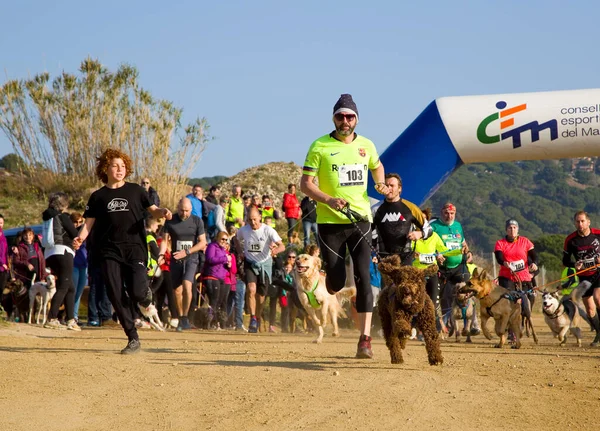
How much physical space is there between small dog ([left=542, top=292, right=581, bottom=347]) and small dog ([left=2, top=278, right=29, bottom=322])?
842cm

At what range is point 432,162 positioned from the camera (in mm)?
16625

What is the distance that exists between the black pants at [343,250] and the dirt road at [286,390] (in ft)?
2.63

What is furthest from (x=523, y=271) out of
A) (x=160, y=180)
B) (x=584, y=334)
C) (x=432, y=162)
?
(x=160, y=180)

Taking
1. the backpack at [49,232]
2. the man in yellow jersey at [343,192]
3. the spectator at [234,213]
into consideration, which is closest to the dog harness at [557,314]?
the man in yellow jersey at [343,192]

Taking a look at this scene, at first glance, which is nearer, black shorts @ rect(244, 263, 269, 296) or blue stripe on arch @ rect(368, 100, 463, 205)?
black shorts @ rect(244, 263, 269, 296)

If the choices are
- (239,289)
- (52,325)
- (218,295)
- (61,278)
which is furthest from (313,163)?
(239,289)

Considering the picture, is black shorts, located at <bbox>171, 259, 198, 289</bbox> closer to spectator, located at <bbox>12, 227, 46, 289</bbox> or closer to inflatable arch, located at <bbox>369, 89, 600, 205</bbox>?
spectator, located at <bbox>12, 227, 46, 289</bbox>

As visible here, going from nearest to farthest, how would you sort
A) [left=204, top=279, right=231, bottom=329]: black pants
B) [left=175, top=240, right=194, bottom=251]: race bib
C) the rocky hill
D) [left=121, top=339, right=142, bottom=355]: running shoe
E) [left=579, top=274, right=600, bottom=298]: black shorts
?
[left=121, top=339, right=142, bottom=355]: running shoe, [left=579, top=274, right=600, bottom=298]: black shorts, [left=175, top=240, right=194, bottom=251]: race bib, [left=204, top=279, right=231, bottom=329]: black pants, the rocky hill

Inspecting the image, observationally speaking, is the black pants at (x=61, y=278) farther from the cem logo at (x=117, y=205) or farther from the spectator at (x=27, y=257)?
the cem logo at (x=117, y=205)

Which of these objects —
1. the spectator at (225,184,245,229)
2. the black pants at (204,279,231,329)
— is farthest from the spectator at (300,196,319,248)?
the black pants at (204,279,231,329)

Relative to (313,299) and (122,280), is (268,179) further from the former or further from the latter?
(122,280)

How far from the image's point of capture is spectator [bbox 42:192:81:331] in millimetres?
14625

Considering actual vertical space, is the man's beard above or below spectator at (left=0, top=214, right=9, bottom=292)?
above

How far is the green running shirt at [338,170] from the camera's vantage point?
924 centimetres
